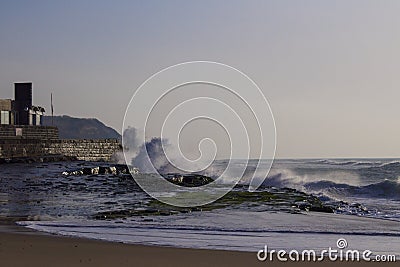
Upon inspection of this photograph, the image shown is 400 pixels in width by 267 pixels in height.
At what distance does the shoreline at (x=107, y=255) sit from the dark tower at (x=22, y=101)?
56.4m

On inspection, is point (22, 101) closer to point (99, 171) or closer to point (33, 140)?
point (33, 140)

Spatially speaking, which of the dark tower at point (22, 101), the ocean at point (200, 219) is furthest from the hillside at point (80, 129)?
the ocean at point (200, 219)

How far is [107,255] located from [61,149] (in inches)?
1861

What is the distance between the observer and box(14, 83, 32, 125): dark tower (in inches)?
2527

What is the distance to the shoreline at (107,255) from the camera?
792 cm

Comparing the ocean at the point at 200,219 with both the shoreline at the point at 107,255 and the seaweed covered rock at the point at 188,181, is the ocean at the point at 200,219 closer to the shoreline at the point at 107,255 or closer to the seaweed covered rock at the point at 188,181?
the shoreline at the point at 107,255

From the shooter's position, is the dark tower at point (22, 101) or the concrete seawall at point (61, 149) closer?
the concrete seawall at point (61, 149)

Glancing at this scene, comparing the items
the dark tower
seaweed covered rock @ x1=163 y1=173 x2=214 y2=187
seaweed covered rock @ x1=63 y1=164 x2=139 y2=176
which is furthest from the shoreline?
the dark tower

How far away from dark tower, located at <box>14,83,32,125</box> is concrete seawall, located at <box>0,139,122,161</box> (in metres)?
9.52

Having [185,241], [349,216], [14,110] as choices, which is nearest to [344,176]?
[14,110]

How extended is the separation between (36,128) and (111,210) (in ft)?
149

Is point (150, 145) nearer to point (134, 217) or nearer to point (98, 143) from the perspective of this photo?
point (98, 143)

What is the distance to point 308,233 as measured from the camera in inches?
468

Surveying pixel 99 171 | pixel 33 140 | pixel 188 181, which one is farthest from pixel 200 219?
pixel 33 140
